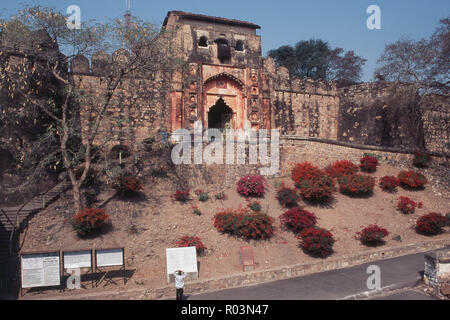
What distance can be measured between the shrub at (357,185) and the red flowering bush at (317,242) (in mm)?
4601

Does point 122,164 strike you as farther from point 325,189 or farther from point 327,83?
point 327,83

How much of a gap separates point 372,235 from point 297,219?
285 cm

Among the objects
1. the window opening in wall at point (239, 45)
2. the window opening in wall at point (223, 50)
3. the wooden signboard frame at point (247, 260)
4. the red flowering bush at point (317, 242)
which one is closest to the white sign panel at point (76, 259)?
the wooden signboard frame at point (247, 260)

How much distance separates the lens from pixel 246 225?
48.1 ft

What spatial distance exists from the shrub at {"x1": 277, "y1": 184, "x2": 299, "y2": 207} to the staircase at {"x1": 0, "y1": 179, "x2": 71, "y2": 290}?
30.1 feet

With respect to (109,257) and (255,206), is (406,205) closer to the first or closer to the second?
(255,206)

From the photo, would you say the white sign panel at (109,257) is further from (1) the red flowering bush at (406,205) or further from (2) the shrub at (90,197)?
(1) the red flowering bush at (406,205)

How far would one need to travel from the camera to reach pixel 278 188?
1880 cm

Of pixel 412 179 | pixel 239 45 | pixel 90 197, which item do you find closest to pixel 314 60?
pixel 239 45

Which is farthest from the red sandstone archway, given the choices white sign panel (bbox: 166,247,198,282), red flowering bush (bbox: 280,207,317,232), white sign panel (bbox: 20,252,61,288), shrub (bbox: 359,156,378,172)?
white sign panel (bbox: 20,252,61,288)

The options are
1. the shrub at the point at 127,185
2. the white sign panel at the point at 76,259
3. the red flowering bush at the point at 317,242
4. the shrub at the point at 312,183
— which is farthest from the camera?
the shrub at the point at 312,183

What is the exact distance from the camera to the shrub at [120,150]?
19.5m

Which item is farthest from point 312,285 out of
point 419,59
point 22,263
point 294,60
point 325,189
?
point 294,60

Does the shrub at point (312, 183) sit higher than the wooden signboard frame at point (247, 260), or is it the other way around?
the shrub at point (312, 183)
